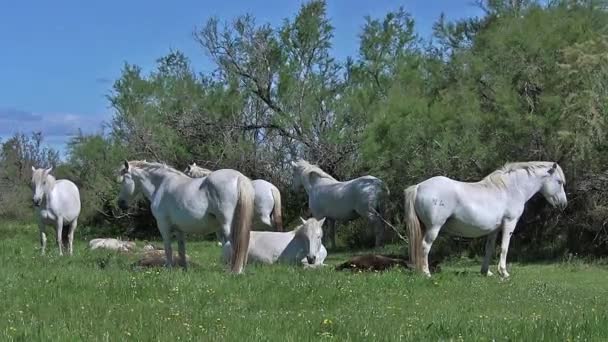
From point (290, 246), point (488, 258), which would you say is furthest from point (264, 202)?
point (488, 258)

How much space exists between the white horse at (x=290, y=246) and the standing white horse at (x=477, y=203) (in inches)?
94.8

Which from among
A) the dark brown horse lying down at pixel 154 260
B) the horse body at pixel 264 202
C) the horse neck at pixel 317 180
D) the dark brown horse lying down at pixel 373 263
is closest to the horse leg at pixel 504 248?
the dark brown horse lying down at pixel 373 263

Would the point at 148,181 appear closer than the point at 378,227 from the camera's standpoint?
Yes

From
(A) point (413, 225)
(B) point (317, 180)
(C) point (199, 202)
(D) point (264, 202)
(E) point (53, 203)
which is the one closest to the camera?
(C) point (199, 202)

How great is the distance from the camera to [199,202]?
46.9ft

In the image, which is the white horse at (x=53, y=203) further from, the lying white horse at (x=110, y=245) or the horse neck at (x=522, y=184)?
the horse neck at (x=522, y=184)

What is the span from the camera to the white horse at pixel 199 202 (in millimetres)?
13914

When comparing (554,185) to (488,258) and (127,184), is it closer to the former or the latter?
(488,258)

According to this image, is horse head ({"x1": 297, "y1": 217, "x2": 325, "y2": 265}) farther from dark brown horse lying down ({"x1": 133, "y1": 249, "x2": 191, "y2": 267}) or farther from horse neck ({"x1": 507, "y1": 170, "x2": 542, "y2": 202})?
horse neck ({"x1": 507, "y1": 170, "x2": 542, "y2": 202})

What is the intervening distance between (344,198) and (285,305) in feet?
44.0

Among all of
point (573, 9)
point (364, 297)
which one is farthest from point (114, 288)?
point (573, 9)

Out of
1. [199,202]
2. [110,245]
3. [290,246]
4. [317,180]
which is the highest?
[317,180]

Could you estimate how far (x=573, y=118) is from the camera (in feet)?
60.1

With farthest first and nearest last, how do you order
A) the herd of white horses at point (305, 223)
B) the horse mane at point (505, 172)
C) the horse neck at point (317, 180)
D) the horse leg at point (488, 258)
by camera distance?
the horse neck at point (317, 180) → the horse mane at point (505, 172) → the horse leg at point (488, 258) → the herd of white horses at point (305, 223)
